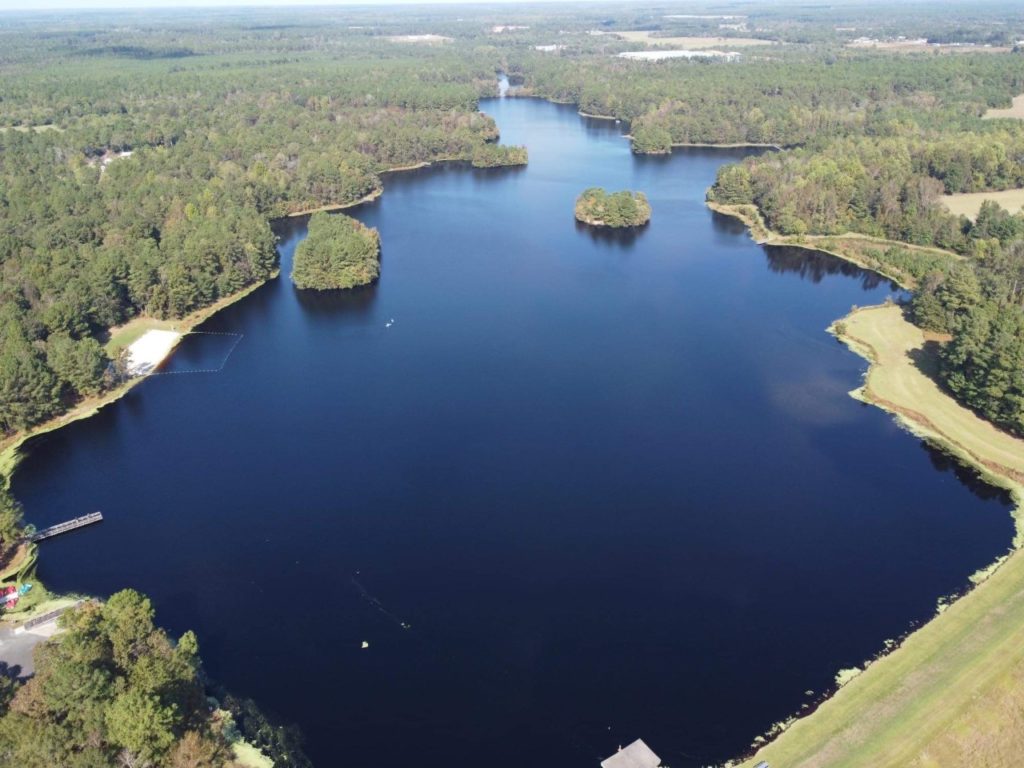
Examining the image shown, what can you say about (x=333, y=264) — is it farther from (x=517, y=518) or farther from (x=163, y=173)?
(x=517, y=518)

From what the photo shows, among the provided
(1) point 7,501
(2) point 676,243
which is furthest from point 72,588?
(2) point 676,243

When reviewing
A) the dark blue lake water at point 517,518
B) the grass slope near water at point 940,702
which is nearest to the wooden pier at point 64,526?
the dark blue lake water at point 517,518

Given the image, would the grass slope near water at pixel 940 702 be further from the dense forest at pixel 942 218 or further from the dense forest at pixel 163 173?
the dense forest at pixel 163 173

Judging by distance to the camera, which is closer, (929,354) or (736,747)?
(736,747)

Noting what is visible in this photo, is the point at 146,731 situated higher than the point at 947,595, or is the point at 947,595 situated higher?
the point at 146,731

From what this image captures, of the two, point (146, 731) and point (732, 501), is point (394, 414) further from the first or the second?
point (146, 731)

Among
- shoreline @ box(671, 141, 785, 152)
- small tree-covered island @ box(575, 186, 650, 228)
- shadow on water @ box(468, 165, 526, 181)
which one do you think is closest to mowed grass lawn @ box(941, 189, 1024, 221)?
small tree-covered island @ box(575, 186, 650, 228)

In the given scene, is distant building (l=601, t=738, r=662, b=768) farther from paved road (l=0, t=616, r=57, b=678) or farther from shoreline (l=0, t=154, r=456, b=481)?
shoreline (l=0, t=154, r=456, b=481)
